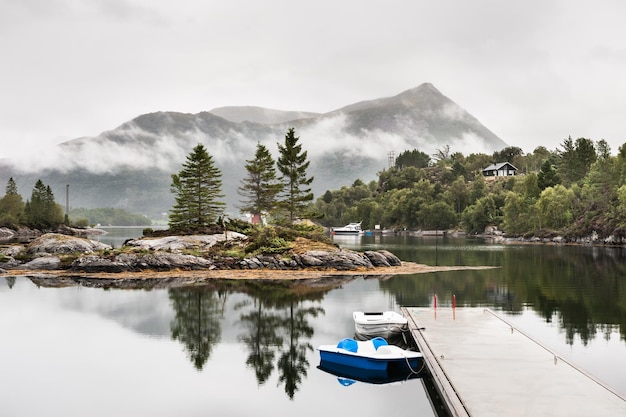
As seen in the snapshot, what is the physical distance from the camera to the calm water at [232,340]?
22.0 meters

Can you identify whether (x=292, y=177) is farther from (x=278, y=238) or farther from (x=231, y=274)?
(x=231, y=274)

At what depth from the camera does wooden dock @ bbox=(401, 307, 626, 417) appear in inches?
680

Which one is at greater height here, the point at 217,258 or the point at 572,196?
the point at 572,196

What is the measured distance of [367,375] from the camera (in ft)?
80.6

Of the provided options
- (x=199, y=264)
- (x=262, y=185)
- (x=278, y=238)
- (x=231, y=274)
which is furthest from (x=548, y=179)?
(x=231, y=274)

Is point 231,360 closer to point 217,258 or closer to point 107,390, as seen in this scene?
point 107,390

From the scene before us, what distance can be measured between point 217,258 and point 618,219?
92.5 m

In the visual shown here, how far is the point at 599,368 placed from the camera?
24.5 metres

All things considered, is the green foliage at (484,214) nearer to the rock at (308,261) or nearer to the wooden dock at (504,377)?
the rock at (308,261)

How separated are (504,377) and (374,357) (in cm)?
576

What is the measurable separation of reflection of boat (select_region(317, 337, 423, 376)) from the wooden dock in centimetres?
94

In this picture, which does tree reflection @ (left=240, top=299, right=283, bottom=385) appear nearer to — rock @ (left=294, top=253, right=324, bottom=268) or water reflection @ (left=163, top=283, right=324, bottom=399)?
water reflection @ (left=163, top=283, right=324, bottom=399)

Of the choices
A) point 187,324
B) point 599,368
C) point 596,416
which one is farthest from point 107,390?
point 599,368

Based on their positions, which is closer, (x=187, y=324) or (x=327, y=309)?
(x=187, y=324)
